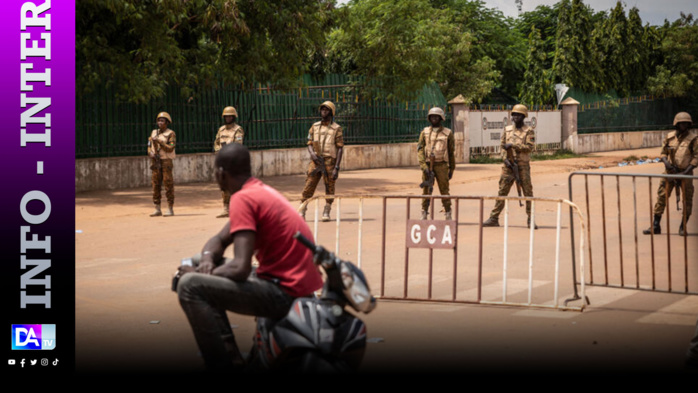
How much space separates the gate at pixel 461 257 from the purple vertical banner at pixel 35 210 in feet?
7.96

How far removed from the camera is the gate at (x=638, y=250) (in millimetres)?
8688

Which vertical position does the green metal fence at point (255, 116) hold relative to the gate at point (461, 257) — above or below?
above

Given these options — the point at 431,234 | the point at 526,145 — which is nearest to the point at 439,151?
the point at 526,145

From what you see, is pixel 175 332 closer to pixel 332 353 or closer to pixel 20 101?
pixel 332 353

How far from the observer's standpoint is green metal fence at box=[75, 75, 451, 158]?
20969 mm

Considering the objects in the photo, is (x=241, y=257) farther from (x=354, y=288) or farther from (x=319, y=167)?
(x=319, y=167)

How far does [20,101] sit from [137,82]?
10394 millimetres

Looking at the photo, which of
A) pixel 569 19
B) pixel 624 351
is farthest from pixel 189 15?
pixel 569 19

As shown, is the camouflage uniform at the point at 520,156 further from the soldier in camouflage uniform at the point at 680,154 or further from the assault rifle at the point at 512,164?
the soldier in camouflage uniform at the point at 680,154

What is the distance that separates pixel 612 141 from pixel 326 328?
41244 millimetres

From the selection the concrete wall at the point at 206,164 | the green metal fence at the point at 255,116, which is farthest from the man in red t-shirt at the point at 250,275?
the green metal fence at the point at 255,116

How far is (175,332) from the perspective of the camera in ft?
23.0

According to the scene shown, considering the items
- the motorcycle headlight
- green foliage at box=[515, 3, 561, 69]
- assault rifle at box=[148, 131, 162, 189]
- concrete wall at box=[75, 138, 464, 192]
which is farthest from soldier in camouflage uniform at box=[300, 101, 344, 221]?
green foliage at box=[515, 3, 561, 69]

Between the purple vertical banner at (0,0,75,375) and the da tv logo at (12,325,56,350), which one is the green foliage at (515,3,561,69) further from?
the da tv logo at (12,325,56,350)
